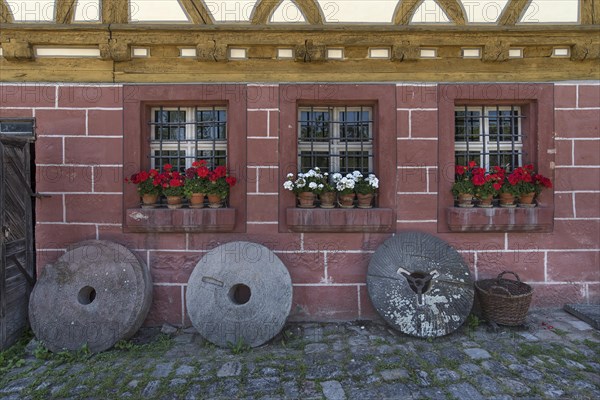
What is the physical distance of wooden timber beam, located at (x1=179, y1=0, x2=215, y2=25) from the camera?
3656 mm

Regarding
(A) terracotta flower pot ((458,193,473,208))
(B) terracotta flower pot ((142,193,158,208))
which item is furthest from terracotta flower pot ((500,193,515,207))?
(B) terracotta flower pot ((142,193,158,208))

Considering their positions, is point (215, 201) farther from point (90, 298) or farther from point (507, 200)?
point (507, 200)

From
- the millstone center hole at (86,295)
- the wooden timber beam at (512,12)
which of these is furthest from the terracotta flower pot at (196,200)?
the wooden timber beam at (512,12)

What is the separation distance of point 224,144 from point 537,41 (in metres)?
3.71

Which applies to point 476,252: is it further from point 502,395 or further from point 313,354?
point 313,354

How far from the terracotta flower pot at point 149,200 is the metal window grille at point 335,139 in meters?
1.68

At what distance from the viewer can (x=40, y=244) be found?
12.2 feet

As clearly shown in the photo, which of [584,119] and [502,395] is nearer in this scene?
[502,395]

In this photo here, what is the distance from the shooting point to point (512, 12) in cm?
373

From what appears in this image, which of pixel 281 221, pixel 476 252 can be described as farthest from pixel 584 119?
pixel 281 221

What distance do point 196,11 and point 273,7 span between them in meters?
0.84

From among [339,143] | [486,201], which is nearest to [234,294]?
[339,143]

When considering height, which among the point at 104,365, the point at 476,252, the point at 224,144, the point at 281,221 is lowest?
the point at 104,365

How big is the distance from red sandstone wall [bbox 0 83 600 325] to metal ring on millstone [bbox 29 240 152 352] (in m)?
0.32
